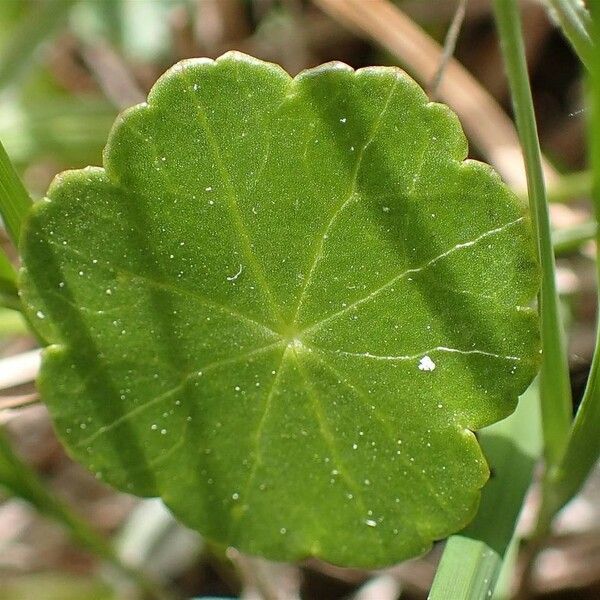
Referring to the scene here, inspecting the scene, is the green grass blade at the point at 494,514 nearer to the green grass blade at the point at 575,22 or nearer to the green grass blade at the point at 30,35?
the green grass blade at the point at 575,22

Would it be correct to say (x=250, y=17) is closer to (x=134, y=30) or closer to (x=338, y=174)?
(x=134, y=30)

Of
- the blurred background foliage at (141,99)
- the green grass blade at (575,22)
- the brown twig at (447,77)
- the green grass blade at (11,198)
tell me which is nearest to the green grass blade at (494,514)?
the blurred background foliage at (141,99)

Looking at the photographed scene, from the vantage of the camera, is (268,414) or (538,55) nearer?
(268,414)

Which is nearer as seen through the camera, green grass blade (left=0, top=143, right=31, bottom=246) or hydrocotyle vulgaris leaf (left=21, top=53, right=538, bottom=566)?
hydrocotyle vulgaris leaf (left=21, top=53, right=538, bottom=566)

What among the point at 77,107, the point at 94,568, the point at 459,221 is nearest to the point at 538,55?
the point at 77,107

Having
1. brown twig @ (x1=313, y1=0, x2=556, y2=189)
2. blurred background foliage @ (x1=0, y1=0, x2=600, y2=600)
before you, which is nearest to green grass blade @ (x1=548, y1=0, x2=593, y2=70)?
blurred background foliage @ (x1=0, y1=0, x2=600, y2=600)

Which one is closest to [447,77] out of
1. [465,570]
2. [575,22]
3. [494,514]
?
[575,22]

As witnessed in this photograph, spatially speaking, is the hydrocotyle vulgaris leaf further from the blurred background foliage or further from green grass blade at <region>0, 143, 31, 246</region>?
the blurred background foliage
